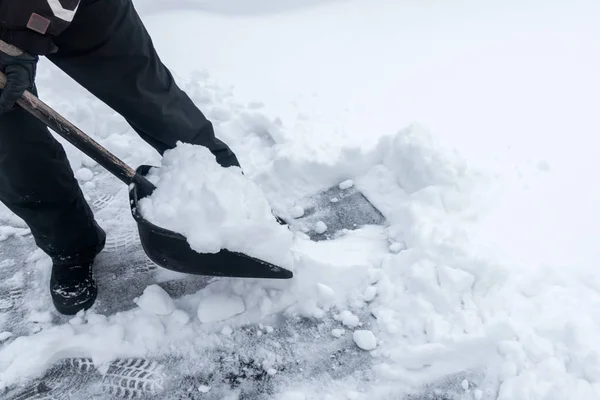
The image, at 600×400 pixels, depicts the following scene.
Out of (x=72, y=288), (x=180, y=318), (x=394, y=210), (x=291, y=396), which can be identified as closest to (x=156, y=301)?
(x=180, y=318)

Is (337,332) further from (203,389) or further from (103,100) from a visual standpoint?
(103,100)

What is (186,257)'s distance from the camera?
161cm

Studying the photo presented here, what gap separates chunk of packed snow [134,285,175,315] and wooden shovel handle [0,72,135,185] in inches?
15.1

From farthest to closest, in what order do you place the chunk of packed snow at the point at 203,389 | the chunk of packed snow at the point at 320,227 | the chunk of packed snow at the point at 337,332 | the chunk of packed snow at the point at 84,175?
the chunk of packed snow at the point at 84,175 < the chunk of packed snow at the point at 320,227 < the chunk of packed snow at the point at 337,332 < the chunk of packed snow at the point at 203,389

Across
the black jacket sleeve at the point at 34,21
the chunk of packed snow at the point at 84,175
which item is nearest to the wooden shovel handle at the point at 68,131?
the black jacket sleeve at the point at 34,21

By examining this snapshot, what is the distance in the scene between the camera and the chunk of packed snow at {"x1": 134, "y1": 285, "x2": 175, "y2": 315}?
1730mm

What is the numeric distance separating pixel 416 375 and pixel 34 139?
136 cm

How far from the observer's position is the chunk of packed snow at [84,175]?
233cm

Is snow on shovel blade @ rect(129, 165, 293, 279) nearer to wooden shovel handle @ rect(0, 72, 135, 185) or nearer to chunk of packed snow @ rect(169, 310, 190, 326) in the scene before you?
wooden shovel handle @ rect(0, 72, 135, 185)

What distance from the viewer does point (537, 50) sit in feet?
8.96

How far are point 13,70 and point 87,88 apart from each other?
315mm

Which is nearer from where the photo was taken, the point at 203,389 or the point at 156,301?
the point at 203,389

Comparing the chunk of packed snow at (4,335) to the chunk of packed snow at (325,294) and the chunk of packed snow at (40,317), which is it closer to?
the chunk of packed snow at (40,317)

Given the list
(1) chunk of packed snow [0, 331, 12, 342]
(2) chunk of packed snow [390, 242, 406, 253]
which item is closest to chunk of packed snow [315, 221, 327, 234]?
(2) chunk of packed snow [390, 242, 406, 253]
